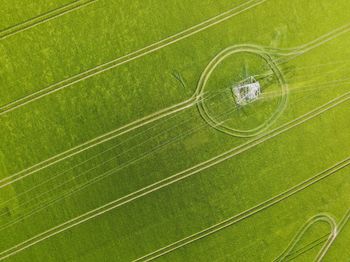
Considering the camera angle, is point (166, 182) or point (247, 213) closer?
point (166, 182)

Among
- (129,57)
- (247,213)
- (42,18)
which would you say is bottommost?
(247,213)

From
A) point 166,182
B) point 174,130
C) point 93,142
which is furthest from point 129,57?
point 166,182

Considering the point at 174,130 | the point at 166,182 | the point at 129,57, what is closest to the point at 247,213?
the point at 166,182

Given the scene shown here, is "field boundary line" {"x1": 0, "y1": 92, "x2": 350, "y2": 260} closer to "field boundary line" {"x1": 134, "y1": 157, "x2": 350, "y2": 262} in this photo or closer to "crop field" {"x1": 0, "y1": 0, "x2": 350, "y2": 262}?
"crop field" {"x1": 0, "y1": 0, "x2": 350, "y2": 262}

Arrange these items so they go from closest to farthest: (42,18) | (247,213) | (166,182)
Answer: (42,18)
(166,182)
(247,213)

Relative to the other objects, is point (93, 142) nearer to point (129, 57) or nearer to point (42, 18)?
point (129, 57)

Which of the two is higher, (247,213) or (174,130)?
(174,130)

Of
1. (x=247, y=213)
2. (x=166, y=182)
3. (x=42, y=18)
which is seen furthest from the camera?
(x=247, y=213)

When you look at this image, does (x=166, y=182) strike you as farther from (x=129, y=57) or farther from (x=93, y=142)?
(x=129, y=57)
